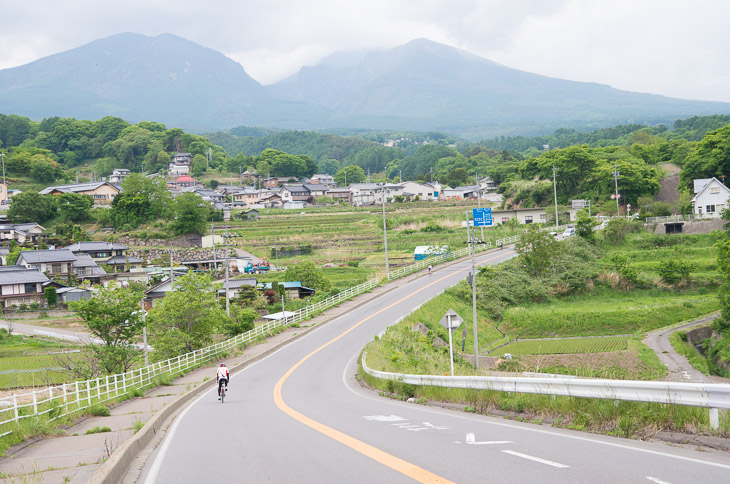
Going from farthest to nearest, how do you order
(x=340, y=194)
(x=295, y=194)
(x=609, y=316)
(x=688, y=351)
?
(x=340, y=194), (x=295, y=194), (x=609, y=316), (x=688, y=351)

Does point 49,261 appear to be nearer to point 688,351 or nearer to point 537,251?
point 537,251

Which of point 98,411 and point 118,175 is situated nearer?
point 98,411

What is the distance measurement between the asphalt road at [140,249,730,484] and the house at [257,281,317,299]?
3603 centimetres

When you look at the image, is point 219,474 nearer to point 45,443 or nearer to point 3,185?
point 45,443

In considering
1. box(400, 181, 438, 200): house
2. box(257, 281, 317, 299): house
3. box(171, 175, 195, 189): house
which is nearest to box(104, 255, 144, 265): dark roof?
box(257, 281, 317, 299): house

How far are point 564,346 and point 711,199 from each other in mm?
32867

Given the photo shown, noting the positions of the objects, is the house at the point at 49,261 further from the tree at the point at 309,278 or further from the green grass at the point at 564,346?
the green grass at the point at 564,346

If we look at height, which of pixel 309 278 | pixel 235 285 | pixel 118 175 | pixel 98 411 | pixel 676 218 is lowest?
pixel 235 285

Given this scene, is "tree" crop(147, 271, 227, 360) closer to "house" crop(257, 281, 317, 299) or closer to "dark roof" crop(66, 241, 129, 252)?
"house" crop(257, 281, 317, 299)

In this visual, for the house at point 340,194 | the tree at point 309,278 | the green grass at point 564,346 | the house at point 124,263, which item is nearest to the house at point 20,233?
the house at point 124,263

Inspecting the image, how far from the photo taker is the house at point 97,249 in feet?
234

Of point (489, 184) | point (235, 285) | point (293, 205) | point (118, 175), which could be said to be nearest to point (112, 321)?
point (235, 285)

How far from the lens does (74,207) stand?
86.2 meters

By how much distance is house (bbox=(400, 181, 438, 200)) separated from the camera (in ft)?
381
